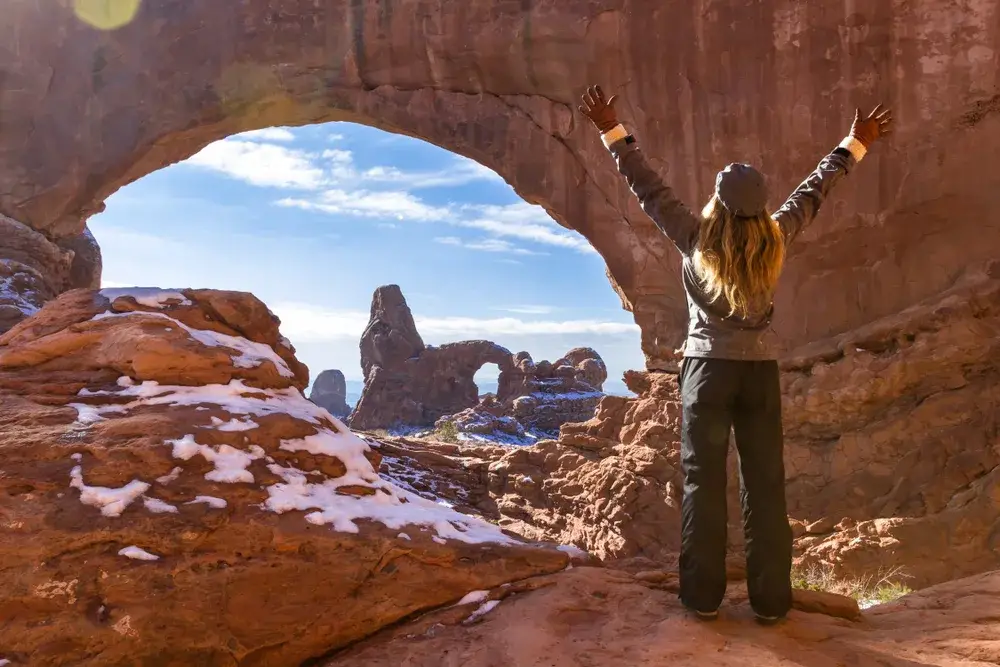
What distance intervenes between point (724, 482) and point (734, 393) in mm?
391

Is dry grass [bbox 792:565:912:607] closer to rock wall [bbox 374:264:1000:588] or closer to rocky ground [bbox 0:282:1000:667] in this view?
rock wall [bbox 374:264:1000:588]

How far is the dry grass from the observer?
491 centimetres

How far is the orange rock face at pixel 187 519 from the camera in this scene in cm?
288

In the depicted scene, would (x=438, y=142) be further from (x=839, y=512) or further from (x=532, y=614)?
(x=532, y=614)

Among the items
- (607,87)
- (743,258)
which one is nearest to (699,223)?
(743,258)

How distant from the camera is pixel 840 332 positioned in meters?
7.64

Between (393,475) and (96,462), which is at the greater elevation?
(96,462)

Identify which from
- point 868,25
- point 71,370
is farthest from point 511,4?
point 71,370

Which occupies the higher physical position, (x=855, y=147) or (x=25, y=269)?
(x=25, y=269)

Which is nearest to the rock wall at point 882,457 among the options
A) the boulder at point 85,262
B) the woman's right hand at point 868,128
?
the woman's right hand at point 868,128

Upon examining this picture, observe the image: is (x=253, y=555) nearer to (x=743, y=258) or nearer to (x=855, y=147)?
(x=743, y=258)

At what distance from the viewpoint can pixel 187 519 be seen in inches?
122

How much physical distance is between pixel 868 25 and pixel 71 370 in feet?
26.6

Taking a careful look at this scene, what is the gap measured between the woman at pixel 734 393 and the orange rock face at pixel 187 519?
969 millimetres
